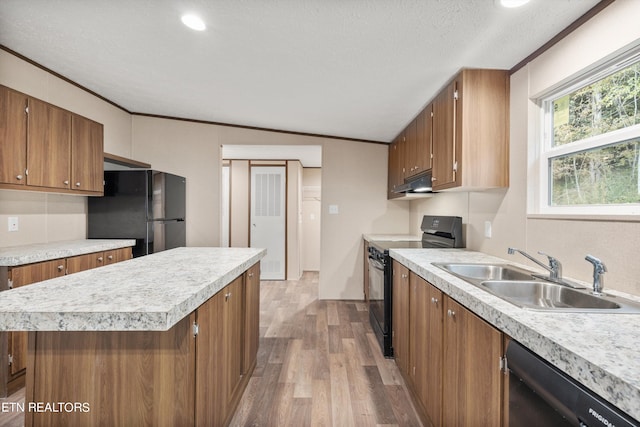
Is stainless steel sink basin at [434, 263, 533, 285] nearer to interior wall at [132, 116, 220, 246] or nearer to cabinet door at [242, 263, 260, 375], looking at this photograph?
cabinet door at [242, 263, 260, 375]

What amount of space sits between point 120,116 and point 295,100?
2.31 metres

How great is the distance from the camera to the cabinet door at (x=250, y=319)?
1.96 m

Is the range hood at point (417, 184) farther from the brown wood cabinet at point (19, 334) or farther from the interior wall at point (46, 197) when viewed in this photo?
the interior wall at point (46, 197)

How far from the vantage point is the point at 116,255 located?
9.09 ft

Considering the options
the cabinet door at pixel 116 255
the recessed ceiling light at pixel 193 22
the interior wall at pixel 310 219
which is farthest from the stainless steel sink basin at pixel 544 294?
the interior wall at pixel 310 219

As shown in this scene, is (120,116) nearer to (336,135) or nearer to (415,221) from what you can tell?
(336,135)

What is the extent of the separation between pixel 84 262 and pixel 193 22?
2060mm

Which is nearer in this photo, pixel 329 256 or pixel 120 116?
pixel 120 116

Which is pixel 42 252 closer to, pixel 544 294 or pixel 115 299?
pixel 115 299

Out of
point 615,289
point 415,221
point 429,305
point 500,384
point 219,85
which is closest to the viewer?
point 500,384

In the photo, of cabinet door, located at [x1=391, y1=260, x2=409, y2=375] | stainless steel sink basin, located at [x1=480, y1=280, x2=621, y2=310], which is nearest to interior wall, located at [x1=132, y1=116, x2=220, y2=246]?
cabinet door, located at [x1=391, y1=260, x2=409, y2=375]

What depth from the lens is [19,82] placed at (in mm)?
2373

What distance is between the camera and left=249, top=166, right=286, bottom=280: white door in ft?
17.7

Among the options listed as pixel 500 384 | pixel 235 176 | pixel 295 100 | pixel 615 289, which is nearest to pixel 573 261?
pixel 615 289
